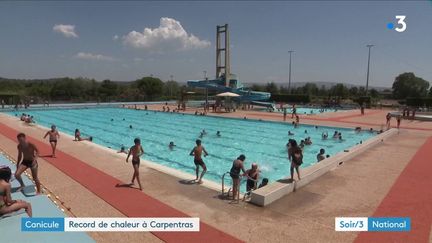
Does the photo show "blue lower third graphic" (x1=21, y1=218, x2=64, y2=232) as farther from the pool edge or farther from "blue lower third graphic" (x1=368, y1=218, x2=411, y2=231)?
"blue lower third graphic" (x1=368, y1=218, x2=411, y2=231)

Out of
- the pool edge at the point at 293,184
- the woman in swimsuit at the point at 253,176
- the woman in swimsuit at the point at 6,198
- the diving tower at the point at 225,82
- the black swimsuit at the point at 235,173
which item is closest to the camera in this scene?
the woman in swimsuit at the point at 6,198

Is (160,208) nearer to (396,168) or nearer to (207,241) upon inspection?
(207,241)

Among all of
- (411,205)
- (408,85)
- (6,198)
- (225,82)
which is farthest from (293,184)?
(408,85)

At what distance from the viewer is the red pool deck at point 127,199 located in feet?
17.4

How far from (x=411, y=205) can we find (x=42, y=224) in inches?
312

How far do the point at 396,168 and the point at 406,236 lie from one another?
5.66 m

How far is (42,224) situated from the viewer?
5672mm

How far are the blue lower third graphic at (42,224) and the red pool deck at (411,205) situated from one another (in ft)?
17.9

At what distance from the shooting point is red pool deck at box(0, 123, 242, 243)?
5.30m

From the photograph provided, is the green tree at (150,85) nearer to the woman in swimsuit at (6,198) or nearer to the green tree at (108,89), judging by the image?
the green tree at (108,89)

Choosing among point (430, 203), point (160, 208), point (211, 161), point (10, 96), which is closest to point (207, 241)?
point (160, 208)
